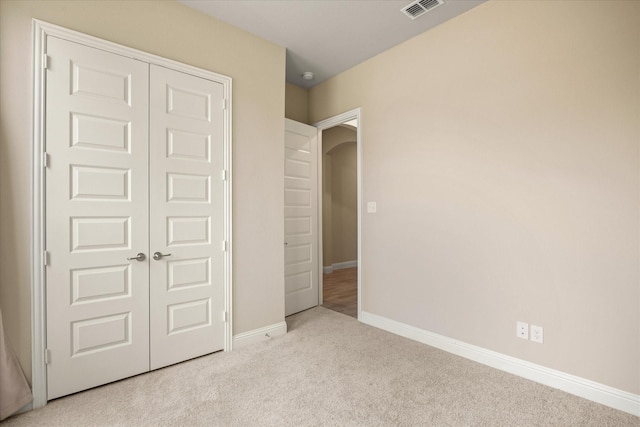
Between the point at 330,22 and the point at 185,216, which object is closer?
the point at 185,216

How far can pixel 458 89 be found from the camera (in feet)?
8.91

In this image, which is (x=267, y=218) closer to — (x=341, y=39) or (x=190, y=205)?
(x=190, y=205)

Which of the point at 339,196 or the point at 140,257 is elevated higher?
the point at 339,196

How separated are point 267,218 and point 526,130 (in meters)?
2.32

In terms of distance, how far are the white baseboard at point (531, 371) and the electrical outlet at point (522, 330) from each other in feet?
0.60

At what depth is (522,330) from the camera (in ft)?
7.68

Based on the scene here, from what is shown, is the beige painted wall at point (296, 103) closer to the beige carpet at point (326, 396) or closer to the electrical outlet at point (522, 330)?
the beige carpet at point (326, 396)

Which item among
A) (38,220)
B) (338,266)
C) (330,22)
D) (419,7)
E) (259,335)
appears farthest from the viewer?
(338,266)

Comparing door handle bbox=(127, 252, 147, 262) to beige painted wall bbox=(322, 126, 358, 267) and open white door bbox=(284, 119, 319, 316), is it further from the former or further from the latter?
beige painted wall bbox=(322, 126, 358, 267)

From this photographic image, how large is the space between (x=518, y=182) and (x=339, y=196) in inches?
186

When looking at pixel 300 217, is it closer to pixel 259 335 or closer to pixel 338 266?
pixel 259 335

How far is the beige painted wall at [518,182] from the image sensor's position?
1.96 metres

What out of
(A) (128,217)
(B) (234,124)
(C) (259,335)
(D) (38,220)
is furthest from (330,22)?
(C) (259,335)

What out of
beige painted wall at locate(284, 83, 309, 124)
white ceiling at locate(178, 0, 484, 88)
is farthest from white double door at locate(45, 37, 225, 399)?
beige painted wall at locate(284, 83, 309, 124)
